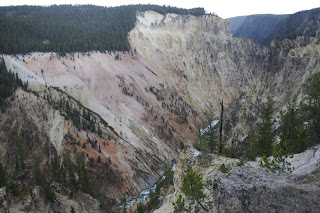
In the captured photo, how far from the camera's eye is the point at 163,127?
63.9 m

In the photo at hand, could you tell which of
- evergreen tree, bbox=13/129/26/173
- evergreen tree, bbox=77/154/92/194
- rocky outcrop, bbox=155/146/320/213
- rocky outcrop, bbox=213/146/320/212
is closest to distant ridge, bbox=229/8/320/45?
evergreen tree, bbox=77/154/92/194

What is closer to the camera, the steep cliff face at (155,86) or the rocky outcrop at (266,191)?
the rocky outcrop at (266,191)

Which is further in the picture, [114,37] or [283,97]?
[114,37]

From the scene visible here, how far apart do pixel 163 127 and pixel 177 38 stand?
48.6 meters

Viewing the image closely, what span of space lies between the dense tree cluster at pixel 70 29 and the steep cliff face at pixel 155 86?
3.73m

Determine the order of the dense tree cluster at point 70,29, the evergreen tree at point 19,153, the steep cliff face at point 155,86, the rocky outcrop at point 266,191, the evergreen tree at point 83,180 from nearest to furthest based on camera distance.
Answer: the rocky outcrop at point 266,191
the evergreen tree at point 83,180
the evergreen tree at point 19,153
the steep cliff face at point 155,86
the dense tree cluster at point 70,29

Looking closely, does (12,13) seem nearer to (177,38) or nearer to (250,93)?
(177,38)

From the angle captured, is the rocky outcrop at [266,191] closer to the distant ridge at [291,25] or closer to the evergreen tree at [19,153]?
the evergreen tree at [19,153]

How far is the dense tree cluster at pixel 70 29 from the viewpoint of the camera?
70438 millimetres

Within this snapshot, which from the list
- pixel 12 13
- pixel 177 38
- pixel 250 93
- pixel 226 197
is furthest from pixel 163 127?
pixel 12 13

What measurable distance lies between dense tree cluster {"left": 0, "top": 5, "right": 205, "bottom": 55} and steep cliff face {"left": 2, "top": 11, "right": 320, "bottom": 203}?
12.2 ft

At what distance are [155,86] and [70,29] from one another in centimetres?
3517

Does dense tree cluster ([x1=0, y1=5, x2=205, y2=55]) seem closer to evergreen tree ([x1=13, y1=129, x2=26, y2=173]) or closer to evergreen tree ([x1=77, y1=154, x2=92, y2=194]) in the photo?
evergreen tree ([x1=13, y1=129, x2=26, y2=173])

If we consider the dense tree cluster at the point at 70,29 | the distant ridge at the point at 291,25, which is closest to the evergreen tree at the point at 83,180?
Result: the dense tree cluster at the point at 70,29
